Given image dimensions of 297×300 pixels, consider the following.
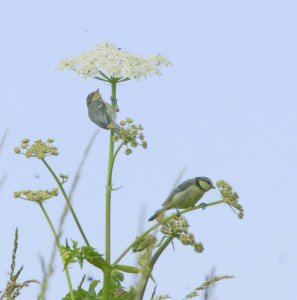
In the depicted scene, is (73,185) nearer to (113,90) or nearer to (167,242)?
(167,242)

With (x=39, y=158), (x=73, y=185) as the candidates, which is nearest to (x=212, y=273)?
(x=73, y=185)

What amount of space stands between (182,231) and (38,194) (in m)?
1.26

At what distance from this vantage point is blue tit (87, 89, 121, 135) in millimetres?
8469

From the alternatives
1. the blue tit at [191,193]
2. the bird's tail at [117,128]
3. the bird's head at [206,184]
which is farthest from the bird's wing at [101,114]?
the bird's head at [206,184]

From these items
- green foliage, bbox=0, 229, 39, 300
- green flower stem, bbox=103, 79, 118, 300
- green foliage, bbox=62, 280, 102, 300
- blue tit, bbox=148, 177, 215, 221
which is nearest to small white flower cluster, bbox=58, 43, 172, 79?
green flower stem, bbox=103, 79, 118, 300

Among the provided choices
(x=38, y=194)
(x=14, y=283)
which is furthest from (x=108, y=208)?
(x=14, y=283)

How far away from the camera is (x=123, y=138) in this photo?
7613mm

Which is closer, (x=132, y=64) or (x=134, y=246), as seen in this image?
(x=134, y=246)

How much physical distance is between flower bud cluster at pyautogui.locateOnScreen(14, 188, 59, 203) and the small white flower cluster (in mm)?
1450

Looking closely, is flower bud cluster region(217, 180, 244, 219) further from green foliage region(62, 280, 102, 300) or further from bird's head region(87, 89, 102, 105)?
bird's head region(87, 89, 102, 105)

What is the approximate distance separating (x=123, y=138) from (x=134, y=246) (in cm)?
101

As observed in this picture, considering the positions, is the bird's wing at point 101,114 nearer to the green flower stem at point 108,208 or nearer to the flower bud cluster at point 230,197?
the green flower stem at point 108,208

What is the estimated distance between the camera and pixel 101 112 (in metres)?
8.69

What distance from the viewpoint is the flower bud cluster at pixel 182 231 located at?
283 inches
